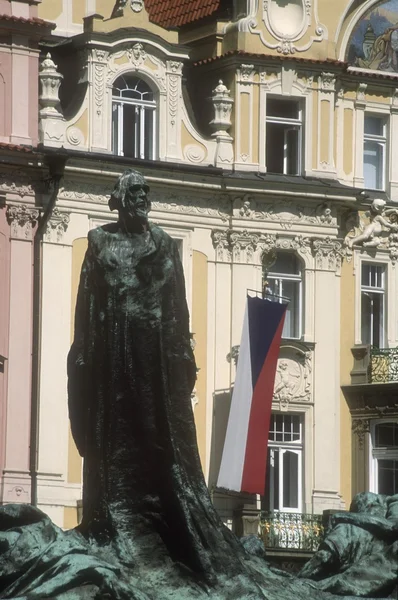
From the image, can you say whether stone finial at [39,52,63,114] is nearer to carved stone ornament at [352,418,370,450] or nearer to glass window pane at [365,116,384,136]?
glass window pane at [365,116,384,136]

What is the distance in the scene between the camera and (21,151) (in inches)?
1779

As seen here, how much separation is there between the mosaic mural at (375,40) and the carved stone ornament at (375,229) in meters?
2.59

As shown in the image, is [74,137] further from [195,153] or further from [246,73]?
[246,73]

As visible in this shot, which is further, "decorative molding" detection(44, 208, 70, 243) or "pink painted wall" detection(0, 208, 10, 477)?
"decorative molding" detection(44, 208, 70, 243)

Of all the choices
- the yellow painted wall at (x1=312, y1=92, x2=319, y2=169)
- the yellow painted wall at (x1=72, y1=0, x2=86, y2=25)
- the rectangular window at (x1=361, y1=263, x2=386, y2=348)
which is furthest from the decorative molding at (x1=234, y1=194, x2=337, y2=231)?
the yellow painted wall at (x1=72, y1=0, x2=86, y2=25)

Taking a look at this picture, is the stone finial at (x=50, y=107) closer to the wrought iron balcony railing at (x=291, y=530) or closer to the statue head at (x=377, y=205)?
the statue head at (x=377, y=205)

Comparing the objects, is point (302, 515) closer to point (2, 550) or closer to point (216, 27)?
point (216, 27)

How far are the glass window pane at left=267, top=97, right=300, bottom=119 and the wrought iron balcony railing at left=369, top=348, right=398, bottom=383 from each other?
4.55 meters

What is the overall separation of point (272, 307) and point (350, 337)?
9.83 ft

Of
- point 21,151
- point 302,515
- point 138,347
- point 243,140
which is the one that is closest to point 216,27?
point 243,140

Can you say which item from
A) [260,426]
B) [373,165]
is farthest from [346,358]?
[373,165]

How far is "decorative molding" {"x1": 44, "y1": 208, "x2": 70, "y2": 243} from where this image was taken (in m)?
46.0

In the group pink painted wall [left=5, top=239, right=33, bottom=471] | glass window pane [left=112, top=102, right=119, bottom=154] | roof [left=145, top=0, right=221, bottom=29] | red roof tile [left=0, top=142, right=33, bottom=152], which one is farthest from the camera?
roof [left=145, top=0, right=221, bottom=29]

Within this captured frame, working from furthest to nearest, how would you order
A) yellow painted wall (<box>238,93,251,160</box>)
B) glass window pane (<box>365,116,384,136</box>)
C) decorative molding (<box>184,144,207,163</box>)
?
glass window pane (<box>365,116,384,136</box>)
yellow painted wall (<box>238,93,251,160</box>)
decorative molding (<box>184,144,207,163</box>)
